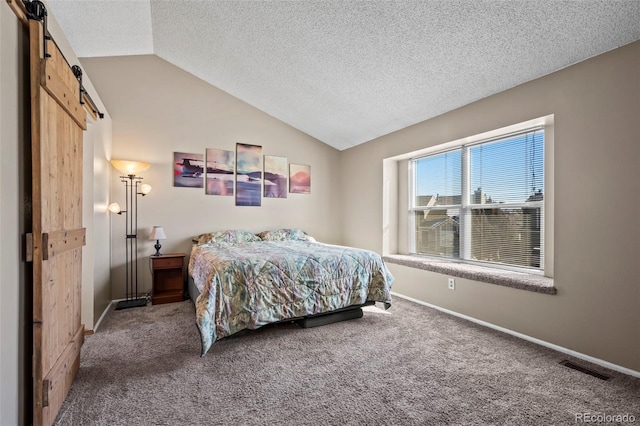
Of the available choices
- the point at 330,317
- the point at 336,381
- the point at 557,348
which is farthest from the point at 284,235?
the point at 557,348

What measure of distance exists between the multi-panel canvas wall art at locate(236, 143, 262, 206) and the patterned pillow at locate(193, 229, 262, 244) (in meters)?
0.54

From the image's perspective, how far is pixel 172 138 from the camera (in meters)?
4.32

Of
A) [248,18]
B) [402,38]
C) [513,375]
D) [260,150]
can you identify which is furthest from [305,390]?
[260,150]

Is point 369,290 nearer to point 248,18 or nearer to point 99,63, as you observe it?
point 248,18

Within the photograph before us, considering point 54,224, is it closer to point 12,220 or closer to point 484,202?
point 12,220

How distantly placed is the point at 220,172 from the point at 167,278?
171 cm

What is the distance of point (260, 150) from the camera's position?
4914mm

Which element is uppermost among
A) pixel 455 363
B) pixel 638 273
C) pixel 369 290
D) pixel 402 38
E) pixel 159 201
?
pixel 402 38

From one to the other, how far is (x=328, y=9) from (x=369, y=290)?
108 inches

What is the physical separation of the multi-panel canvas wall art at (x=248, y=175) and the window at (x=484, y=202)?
2422mm

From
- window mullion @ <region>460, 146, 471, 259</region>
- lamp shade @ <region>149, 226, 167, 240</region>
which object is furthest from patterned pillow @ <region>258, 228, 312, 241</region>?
window mullion @ <region>460, 146, 471, 259</region>

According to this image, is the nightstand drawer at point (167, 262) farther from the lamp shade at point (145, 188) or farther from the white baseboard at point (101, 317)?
the lamp shade at point (145, 188)

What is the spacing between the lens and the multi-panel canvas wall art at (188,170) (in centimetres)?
433

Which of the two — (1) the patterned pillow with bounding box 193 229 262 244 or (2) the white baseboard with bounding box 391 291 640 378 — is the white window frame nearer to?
(2) the white baseboard with bounding box 391 291 640 378
